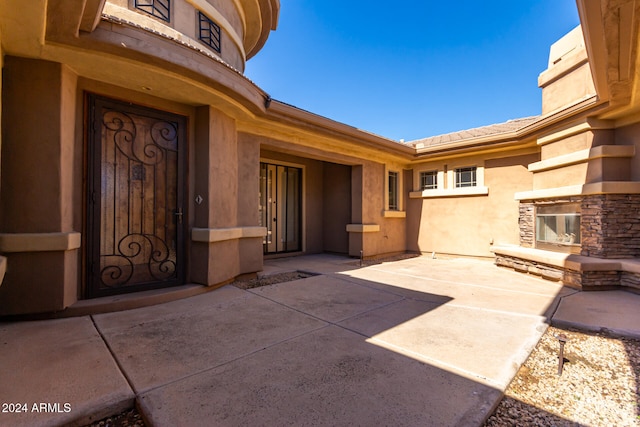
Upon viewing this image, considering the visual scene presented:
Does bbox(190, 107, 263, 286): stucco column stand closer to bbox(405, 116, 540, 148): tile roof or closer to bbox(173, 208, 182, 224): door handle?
bbox(173, 208, 182, 224): door handle

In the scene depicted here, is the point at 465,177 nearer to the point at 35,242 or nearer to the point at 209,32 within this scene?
the point at 209,32

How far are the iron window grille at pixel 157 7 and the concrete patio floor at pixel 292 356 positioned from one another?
14.4 ft

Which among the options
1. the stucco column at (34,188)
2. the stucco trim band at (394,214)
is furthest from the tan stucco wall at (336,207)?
the stucco column at (34,188)

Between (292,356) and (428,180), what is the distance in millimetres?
8003

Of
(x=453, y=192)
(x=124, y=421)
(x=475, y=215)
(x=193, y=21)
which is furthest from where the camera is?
(x=453, y=192)

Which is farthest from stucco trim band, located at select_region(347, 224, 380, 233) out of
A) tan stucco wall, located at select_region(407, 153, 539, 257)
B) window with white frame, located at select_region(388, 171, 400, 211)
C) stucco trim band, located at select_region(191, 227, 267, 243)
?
stucco trim band, located at select_region(191, 227, 267, 243)

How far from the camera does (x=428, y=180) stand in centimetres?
916

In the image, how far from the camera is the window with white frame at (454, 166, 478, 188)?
8.27 m

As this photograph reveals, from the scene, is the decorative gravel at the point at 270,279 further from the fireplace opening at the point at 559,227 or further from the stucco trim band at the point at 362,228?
the fireplace opening at the point at 559,227

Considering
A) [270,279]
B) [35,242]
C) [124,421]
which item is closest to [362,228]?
[270,279]

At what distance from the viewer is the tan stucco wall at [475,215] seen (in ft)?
24.4

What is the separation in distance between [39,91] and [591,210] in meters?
8.76

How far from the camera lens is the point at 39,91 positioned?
328 cm

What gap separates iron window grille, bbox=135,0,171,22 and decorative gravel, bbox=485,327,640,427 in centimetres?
625
